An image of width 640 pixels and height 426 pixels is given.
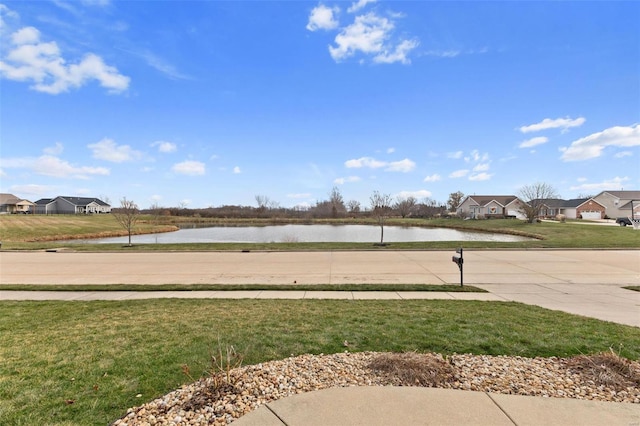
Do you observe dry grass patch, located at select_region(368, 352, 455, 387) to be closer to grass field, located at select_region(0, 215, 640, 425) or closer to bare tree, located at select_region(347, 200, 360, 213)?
grass field, located at select_region(0, 215, 640, 425)

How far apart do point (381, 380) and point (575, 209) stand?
73753 mm

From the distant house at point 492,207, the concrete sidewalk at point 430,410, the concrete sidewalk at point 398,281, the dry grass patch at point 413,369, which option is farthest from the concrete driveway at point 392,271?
the distant house at point 492,207

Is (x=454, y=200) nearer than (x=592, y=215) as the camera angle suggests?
No

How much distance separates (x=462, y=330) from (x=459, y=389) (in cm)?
184

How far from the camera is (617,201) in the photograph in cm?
5681

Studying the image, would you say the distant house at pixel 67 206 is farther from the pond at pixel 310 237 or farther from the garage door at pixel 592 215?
the garage door at pixel 592 215

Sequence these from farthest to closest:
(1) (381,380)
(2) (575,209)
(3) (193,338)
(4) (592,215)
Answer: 1. (2) (575,209)
2. (4) (592,215)
3. (3) (193,338)
4. (1) (381,380)

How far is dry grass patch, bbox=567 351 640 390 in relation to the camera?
3.03m

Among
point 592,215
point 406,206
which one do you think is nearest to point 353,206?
point 406,206

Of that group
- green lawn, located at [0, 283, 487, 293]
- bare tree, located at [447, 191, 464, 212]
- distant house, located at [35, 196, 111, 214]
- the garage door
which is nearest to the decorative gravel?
green lawn, located at [0, 283, 487, 293]

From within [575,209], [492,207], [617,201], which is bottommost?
[575,209]

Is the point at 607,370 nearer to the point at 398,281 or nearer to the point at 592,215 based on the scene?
the point at 398,281

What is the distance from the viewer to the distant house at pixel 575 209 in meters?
56.8

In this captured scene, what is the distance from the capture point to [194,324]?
4965 mm
